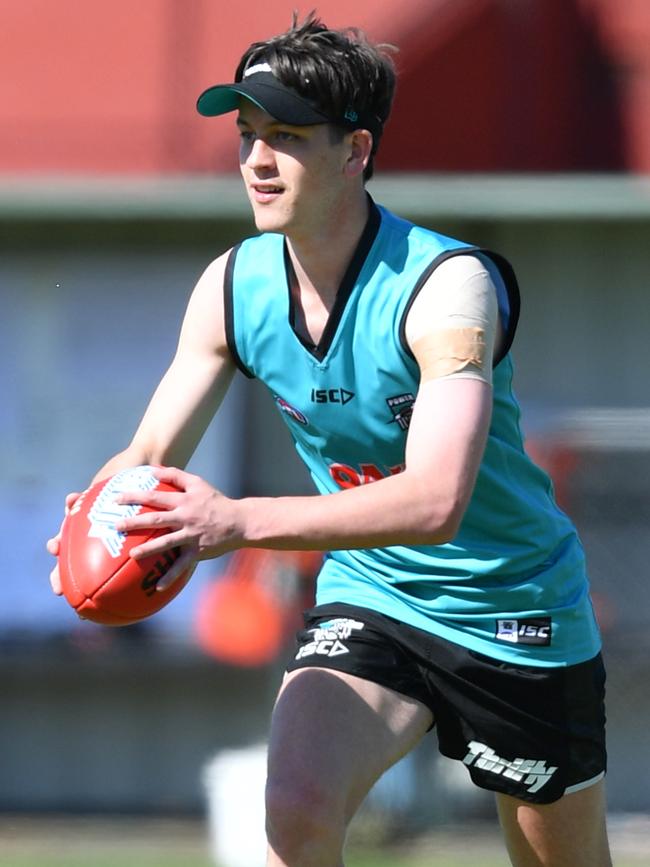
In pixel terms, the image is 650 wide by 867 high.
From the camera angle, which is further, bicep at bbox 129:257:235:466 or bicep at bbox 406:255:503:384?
Result: bicep at bbox 129:257:235:466

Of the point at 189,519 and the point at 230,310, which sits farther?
the point at 230,310

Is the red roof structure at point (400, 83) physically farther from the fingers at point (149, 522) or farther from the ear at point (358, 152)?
the fingers at point (149, 522)

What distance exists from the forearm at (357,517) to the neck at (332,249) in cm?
65

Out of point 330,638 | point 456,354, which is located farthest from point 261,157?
point 330,638

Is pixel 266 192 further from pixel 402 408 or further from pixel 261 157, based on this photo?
pixel 402 408

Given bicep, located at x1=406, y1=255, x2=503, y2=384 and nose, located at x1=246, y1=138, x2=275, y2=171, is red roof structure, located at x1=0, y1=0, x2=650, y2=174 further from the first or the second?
bicep, located at x1=406, y1=255, x2=503, y2=384

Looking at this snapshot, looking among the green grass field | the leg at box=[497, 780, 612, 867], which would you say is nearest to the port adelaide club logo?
the leg at box=[497, 780, 612, 867]

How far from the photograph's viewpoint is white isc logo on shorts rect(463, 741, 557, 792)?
3715 mm

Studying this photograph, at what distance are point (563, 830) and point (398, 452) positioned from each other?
1.00 m

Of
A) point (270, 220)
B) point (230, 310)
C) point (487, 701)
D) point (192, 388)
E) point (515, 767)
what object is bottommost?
point (515, 767)

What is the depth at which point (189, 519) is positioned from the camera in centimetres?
301

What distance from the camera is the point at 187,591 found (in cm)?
798

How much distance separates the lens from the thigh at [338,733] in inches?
130

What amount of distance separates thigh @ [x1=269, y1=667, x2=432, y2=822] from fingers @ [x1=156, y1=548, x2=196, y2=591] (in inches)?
16.1
